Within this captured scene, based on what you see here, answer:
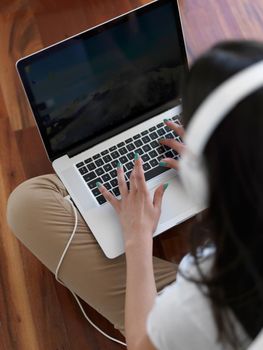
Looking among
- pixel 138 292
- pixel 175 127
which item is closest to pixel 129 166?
pixel 175 127

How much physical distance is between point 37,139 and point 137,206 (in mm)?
432

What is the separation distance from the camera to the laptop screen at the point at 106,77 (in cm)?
87

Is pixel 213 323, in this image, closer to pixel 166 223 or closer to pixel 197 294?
pixel 197 294

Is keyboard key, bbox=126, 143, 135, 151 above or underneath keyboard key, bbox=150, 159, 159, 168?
above

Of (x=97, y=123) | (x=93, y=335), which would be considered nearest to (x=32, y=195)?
(x=97, y=123)

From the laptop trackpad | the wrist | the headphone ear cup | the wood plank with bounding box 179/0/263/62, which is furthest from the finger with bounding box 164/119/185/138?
the headphone ear cup

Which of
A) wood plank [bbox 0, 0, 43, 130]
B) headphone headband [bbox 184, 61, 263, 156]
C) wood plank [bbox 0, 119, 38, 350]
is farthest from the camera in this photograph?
wood plank [bbox 0, 0, 43, 130]

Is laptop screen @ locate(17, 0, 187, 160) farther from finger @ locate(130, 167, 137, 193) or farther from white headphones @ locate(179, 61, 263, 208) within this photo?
white headphones @ locate(179, 61, 263, 208)

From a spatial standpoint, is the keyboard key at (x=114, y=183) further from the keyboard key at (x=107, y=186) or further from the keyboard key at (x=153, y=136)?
the keyboard key at (x=153, y=136)

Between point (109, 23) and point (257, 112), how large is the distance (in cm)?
50

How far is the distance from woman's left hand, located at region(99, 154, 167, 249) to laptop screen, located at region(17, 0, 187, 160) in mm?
109

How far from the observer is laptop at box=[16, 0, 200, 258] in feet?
2.90

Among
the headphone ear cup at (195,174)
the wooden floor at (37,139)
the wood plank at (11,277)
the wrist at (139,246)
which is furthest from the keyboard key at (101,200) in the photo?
the headphone ear cup at (195,174)

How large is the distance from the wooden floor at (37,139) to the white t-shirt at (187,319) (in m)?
0.47
